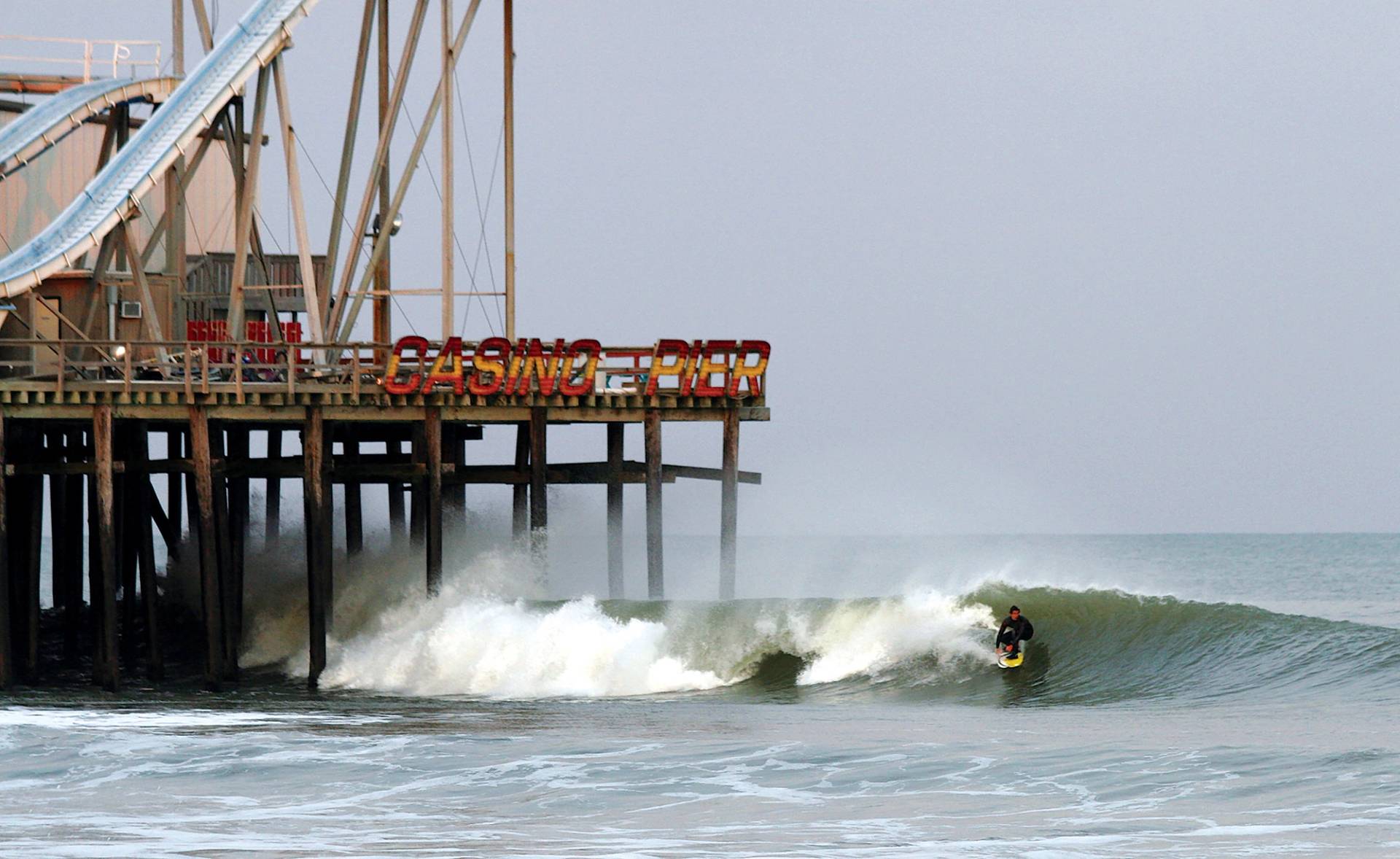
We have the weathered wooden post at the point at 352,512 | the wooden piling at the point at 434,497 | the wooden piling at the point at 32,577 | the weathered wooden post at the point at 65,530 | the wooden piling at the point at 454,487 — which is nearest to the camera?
the wooden piling at the point at 434,497

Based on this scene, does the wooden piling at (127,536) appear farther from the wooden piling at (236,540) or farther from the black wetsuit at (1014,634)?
the black wetsuit at (1014,634)

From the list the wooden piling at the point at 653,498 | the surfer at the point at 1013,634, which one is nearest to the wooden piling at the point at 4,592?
the wooden piling at the point at 653,498

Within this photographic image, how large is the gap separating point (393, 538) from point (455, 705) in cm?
1362

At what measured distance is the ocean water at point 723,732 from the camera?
67.6ft

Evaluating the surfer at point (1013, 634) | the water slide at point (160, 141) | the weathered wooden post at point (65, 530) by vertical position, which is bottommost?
the surfer at point (1013, 634)

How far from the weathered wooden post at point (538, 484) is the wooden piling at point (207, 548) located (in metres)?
5.81

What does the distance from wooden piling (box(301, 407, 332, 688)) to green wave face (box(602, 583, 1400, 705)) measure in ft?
18.4

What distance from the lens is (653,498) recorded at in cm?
3775

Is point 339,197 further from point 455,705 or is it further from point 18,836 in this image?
point 18,836

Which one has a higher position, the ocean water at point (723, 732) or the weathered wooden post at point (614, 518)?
the weathered wooden post at point (614, 518)

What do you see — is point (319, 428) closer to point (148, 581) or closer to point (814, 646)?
point (148, 581)

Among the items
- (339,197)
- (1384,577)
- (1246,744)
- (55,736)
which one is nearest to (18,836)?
(55,736)

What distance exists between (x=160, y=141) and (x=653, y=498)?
12920mm

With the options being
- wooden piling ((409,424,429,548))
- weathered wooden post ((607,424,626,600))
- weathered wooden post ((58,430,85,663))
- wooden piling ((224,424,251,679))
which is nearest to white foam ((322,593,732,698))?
weathered wooden post ((607,424,626,600))
